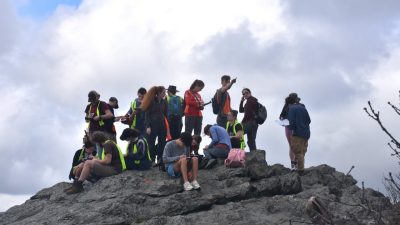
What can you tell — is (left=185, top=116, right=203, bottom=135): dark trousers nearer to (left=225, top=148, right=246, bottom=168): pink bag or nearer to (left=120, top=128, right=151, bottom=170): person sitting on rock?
(left=225, top=148, right=246, bottom=168): pink bag

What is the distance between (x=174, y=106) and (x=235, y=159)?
247 cm

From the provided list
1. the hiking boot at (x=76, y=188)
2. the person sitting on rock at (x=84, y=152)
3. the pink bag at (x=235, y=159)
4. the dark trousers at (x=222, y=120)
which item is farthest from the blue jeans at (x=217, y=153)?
the hiking boot at (x=76, y=188)

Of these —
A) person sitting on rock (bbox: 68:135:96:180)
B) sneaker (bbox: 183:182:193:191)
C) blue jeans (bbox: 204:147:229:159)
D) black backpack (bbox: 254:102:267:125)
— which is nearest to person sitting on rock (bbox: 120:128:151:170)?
person sitting on rock (bbox: 68:135:96:180)

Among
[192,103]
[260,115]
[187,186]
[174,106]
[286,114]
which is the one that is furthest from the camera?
[260,115]

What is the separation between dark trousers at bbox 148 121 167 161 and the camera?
16.0 metres

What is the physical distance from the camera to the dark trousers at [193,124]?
17.1 m

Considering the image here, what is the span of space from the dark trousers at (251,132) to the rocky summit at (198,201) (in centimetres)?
104

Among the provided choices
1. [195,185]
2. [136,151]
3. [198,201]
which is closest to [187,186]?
[195,185]

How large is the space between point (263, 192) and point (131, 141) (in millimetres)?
3488

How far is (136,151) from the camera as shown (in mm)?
15367

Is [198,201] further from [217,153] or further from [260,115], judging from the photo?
[260,115]

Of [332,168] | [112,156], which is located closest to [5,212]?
[112,156]

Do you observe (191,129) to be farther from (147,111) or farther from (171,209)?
(171,209)

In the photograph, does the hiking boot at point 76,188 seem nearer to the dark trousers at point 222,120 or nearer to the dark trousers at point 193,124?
the dark trousers at point 193,124
